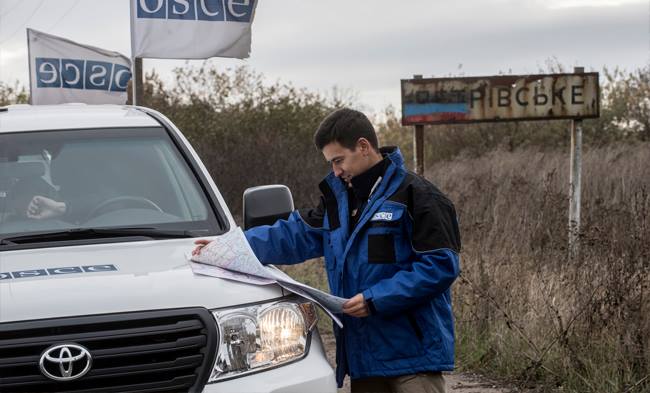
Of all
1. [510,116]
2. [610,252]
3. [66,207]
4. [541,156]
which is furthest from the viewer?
[541,156]

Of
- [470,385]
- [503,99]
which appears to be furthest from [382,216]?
[503,99]

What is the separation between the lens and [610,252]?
22.6 feet

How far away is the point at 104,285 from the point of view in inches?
145

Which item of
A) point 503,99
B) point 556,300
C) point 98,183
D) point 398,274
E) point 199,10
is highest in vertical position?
point 199,10

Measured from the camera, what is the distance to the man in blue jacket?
4.13m

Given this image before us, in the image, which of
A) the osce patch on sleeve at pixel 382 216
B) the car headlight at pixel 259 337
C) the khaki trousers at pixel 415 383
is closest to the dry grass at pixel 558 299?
the khaki trousers at pixel 415 383

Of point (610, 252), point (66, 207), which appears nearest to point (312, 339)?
point (66, 207)

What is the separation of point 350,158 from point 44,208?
1.40m

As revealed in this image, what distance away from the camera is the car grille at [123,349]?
3.52 metres

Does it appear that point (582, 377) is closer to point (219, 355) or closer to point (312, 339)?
point (312, 339)

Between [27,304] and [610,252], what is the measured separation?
170 inches

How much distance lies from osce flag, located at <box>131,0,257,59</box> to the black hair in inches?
267

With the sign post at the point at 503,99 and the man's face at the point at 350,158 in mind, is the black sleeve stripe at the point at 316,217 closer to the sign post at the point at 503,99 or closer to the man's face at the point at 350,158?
the man's face at the point at 350,158

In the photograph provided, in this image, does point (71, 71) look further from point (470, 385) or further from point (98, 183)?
point (98, 183)
